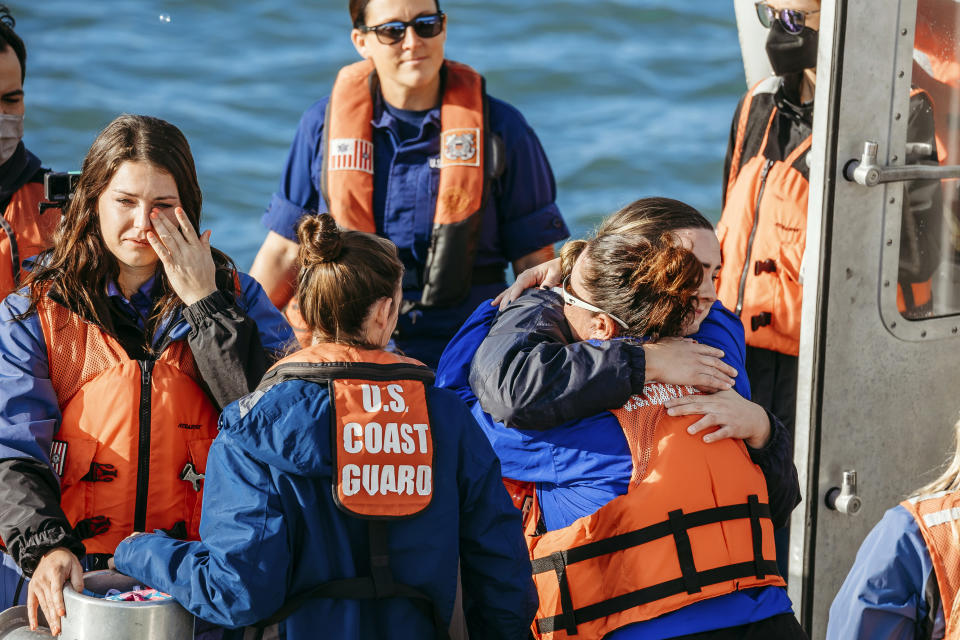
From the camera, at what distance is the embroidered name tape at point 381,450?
2.09m

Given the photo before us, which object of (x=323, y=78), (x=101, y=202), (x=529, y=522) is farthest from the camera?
(x=323, y=78)

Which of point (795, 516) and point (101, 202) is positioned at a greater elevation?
point (101, 202)

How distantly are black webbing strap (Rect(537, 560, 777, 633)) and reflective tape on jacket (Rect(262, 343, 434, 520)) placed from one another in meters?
0.43

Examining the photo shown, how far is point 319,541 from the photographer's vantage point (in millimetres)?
2111

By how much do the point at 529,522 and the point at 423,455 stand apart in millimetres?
419

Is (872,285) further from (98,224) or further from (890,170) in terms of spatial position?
(98,224)

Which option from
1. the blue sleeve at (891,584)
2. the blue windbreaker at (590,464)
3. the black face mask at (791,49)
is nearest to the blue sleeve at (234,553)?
the blue windbreaker at (590,464)

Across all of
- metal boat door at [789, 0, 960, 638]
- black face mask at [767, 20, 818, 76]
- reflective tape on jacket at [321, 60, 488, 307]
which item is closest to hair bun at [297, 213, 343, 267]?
metal boat door at [789, 0, 960, 638]

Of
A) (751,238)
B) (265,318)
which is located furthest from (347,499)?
(751,238)

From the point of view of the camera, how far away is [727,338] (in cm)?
263

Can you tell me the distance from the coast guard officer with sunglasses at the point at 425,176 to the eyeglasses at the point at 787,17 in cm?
86

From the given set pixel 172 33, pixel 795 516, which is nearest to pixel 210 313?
pixel 795 516

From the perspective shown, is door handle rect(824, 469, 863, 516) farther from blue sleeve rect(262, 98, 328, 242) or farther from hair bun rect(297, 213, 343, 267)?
blue sleeve rect(262, 98, 328, 242)

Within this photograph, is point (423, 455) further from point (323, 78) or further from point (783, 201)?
point (323, 78)
